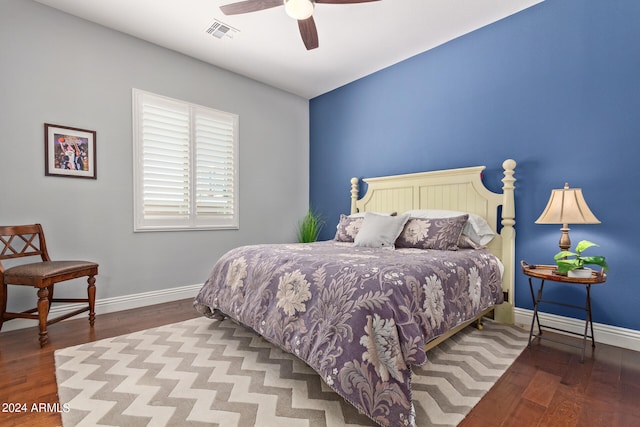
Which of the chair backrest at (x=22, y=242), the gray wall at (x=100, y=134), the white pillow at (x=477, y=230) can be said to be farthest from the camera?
the white pillow at (x=477, y=230)

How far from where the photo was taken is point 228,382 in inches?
68.7

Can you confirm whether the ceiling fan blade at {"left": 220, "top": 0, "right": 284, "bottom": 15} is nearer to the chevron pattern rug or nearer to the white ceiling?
the white ceiling

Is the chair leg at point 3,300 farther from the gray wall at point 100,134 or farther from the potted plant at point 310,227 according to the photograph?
the potted plant at point 310,227

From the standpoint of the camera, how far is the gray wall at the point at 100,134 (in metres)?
2.59

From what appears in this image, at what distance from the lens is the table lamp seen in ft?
7.09

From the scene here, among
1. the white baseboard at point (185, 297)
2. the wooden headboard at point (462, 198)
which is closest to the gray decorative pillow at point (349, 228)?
the wooden headboard at point (462, 198)

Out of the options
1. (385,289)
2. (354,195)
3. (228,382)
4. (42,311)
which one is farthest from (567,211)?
(42,311)

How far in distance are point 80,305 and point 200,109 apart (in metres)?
2.45

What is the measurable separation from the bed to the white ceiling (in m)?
1.45

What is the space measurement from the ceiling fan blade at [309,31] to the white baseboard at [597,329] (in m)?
3.06

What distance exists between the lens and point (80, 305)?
9.59 ft

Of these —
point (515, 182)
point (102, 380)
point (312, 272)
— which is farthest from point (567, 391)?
point (102, 380)

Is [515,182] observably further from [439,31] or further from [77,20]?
[77,20]

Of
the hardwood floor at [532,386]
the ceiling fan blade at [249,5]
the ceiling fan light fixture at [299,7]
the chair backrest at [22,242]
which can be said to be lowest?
the hardwood floor at [532,386]
